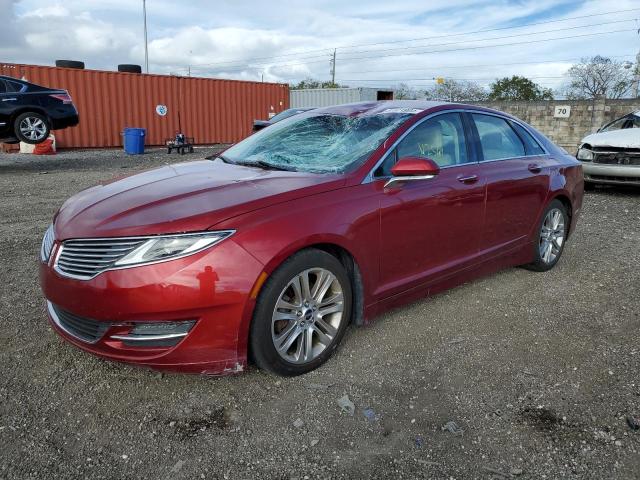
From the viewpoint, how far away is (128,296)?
2461 mm

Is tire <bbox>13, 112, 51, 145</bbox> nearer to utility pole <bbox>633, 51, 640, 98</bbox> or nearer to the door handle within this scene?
the door handle

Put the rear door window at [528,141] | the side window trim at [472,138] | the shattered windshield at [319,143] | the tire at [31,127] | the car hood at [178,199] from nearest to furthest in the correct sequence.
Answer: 1. the car hood at [178,199]
2. the shattered windshield at [319,143]
3. the side window trim at [472,138]
4. the rear door window at [528,141]
5. the tire at [31,127]

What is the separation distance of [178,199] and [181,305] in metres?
0.61

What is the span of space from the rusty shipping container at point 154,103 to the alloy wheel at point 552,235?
17207mm

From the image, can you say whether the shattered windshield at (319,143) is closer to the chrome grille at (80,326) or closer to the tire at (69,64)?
the chrome grille at (80,326)

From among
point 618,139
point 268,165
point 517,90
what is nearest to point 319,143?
point 268,165

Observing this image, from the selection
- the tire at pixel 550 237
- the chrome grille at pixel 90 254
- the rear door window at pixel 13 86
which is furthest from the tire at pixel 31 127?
the tire at pixel 550 237

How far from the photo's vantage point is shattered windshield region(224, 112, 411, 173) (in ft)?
11.0

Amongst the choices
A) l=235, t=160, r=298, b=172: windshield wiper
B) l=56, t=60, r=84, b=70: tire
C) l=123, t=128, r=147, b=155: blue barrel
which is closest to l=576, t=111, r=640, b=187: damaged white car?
l=235, t=160, r=298, b=172: windshield wiper

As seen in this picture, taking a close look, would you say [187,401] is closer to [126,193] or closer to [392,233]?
[126,193]

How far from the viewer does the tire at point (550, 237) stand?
467 centimetres

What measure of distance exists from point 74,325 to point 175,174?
1.15m

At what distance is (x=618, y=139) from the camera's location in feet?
29.4

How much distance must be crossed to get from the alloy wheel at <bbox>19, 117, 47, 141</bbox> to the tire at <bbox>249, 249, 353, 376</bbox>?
11.0 m
